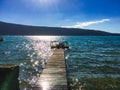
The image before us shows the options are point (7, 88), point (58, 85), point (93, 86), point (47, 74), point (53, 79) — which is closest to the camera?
point (7, 88)

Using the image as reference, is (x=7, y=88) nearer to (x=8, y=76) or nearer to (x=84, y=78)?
(x=8, y=76)

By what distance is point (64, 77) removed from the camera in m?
11.0

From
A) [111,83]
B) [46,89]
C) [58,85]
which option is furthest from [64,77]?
[111,83]

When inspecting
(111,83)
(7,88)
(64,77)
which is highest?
(7,88)

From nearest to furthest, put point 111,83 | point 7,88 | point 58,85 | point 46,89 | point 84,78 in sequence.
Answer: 1. point 7,88
2. point 46,89
3. point 58,85
4. point 111,83
5. point 84,78

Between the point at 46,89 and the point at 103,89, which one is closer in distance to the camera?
the point at 46,89

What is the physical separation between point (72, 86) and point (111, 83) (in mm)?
2772

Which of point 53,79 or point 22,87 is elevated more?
point 53,79

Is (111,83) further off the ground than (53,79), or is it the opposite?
(53,79)

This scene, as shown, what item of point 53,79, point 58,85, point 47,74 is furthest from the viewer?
point 47,74

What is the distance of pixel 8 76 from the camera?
4031 mm

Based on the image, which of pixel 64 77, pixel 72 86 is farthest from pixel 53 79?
pixel 72 86

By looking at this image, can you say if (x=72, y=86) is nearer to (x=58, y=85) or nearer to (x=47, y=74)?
(x=47, y=74)

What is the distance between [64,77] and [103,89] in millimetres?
2820
